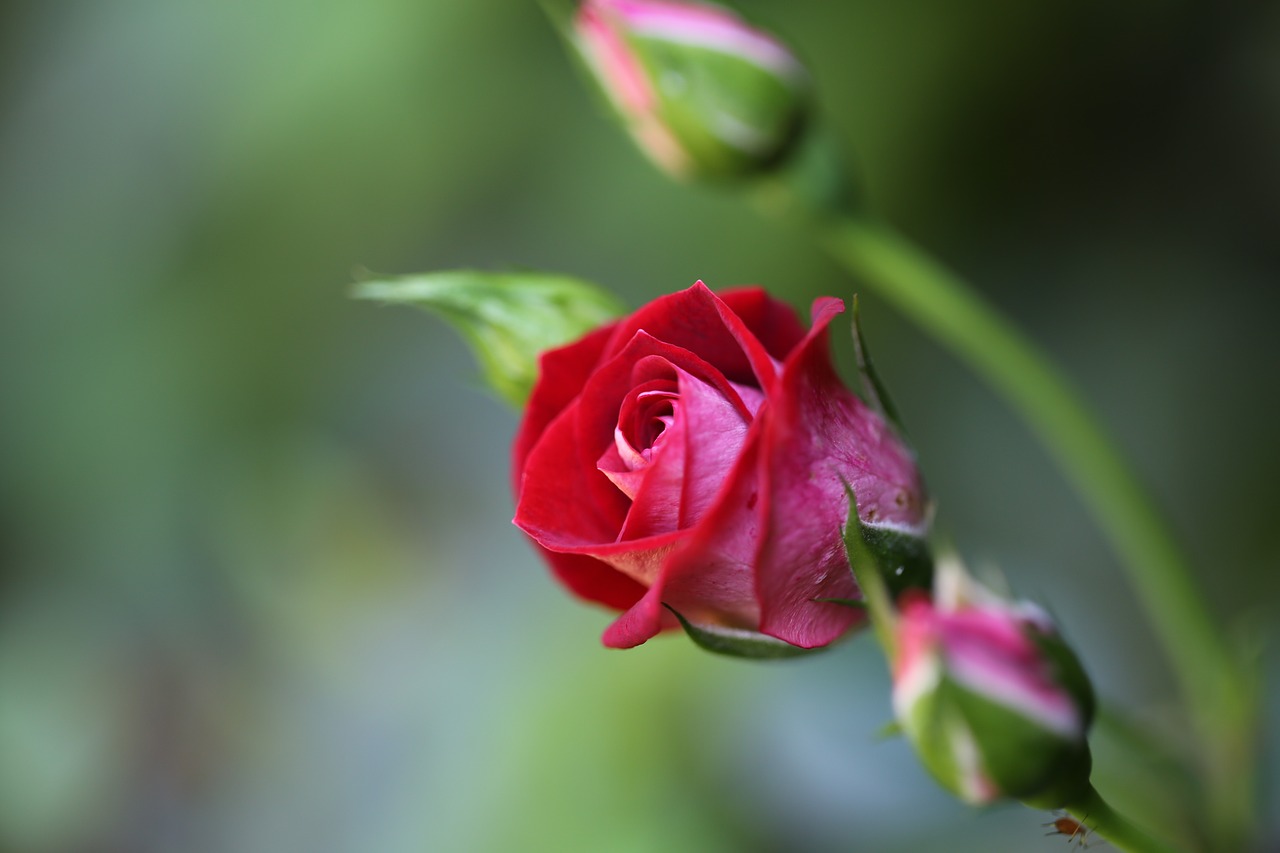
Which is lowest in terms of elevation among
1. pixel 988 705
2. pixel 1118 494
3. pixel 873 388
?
pixel 1118 494

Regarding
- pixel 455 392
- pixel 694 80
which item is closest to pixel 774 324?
pixel 694 80

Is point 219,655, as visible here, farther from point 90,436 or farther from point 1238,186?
point 1238,186

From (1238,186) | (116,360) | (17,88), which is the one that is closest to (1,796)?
(116,360)

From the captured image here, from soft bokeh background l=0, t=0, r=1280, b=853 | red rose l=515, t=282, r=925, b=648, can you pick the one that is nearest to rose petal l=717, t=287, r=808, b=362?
red rose l=515, t=282, r=925, b=648

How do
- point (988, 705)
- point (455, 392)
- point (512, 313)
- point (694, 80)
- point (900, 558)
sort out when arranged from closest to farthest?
point (988, 705)
point (900, 558)
point (512, 313)
point (694, 80)
point (455, 392)

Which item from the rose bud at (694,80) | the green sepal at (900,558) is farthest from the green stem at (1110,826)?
the rose bud at (694,80)

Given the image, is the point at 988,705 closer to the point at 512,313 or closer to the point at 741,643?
the point at 741,643
